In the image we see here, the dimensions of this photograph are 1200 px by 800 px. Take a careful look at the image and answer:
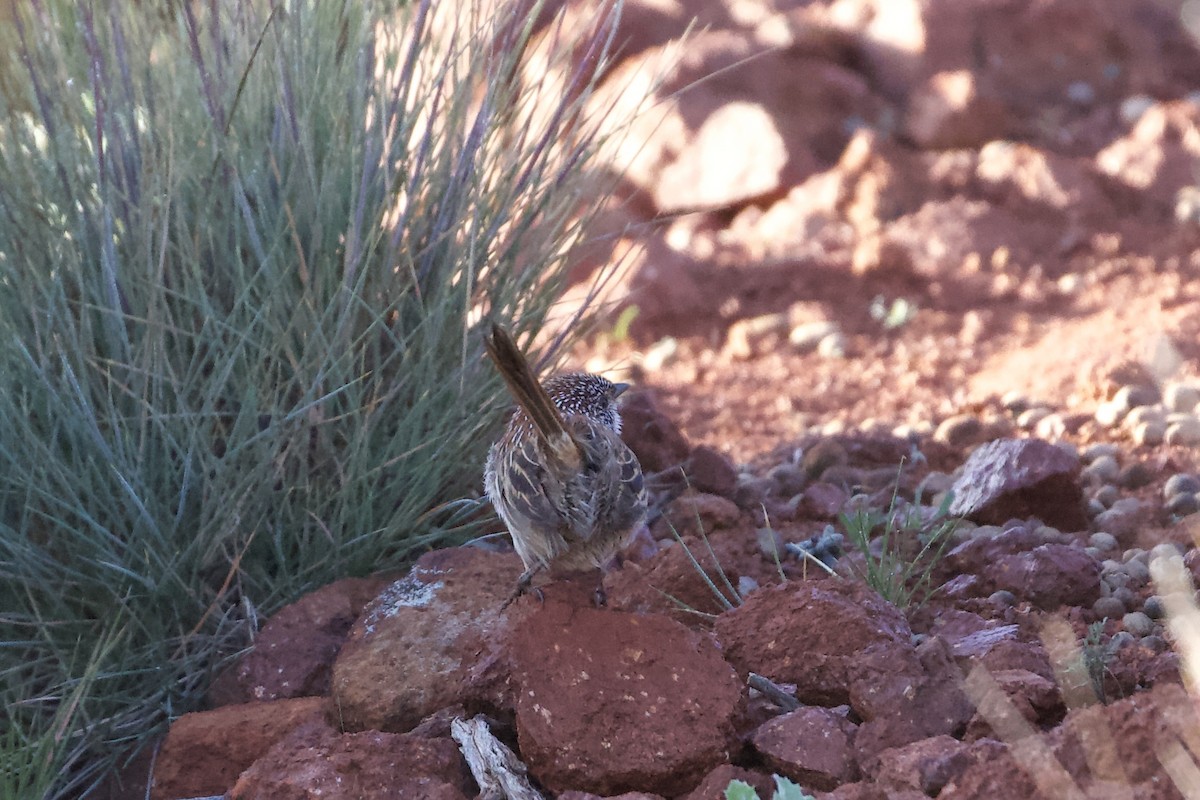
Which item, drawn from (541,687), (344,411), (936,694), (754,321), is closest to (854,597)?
(936,694)

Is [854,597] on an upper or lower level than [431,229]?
lower

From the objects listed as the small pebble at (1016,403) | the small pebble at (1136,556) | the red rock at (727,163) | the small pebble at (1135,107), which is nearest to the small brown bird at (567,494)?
the small pebble at (1136,556)

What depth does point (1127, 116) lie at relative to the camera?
7.00 metres

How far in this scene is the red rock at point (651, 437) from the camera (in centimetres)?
407

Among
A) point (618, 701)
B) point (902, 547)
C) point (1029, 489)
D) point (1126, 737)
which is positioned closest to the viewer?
point (1126, 737)

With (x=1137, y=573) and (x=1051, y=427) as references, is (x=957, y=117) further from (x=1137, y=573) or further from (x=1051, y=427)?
(x=1137, y=573)

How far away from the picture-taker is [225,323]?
315 cm

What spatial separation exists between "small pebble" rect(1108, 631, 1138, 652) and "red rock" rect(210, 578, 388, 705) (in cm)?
164

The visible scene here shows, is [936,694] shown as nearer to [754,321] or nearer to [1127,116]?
[754,321]

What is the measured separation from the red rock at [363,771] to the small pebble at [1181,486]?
210cm

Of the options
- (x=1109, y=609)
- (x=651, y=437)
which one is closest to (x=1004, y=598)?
(x=1109, y=609)

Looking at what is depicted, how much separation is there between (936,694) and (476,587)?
3.64 ft

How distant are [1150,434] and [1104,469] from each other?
31 centimetres

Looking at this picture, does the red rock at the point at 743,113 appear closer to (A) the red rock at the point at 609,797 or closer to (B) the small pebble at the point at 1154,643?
(B) the small pebble at the point at 1154,643
